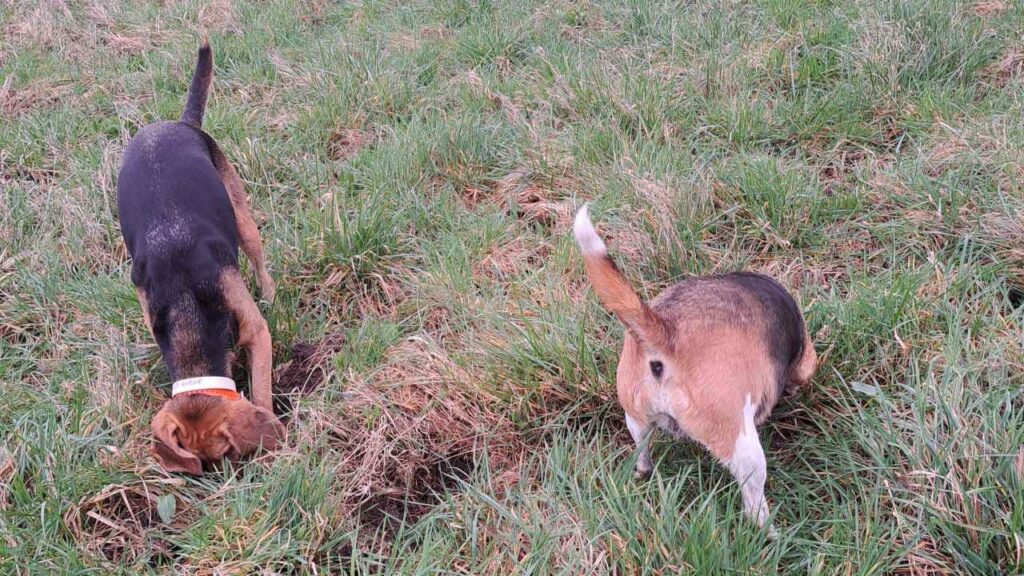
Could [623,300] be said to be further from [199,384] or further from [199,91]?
[199,91]

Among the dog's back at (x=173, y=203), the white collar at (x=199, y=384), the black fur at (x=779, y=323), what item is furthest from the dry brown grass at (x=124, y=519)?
the black fur at (x=779, y=323)

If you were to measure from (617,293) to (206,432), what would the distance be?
1757 millimetres

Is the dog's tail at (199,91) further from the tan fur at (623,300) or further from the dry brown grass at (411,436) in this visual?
the tan fur at (623,300)

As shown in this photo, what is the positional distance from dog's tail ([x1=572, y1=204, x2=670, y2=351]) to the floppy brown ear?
1712 mm

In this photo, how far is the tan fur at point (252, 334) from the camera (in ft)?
10.9

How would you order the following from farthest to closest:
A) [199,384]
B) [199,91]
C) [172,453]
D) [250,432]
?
[199,91] < [199,384] < [250,432] < [172,453]

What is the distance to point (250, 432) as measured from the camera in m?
2.95

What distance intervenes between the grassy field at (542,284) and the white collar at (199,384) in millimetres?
226

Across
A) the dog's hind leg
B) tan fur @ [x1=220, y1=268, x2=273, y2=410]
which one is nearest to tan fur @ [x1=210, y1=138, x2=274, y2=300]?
tan fur @ [x1=220, y1=268, x2=273, y2=410]

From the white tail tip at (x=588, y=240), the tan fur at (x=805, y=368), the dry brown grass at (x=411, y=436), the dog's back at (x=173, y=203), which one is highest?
the white tail tip at (x=588, y=240)

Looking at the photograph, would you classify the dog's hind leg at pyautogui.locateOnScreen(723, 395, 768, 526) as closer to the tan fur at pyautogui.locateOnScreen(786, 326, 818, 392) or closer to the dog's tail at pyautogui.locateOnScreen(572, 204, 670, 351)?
the dog's tail at pyautogui.locateOnScreen(572, 204, 670, 351)

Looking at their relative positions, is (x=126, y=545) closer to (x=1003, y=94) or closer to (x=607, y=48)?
(x=607, y=48)

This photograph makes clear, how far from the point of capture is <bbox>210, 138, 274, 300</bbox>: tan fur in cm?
396

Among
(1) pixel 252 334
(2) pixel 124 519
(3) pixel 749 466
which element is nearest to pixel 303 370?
(1) pixel 252 334
